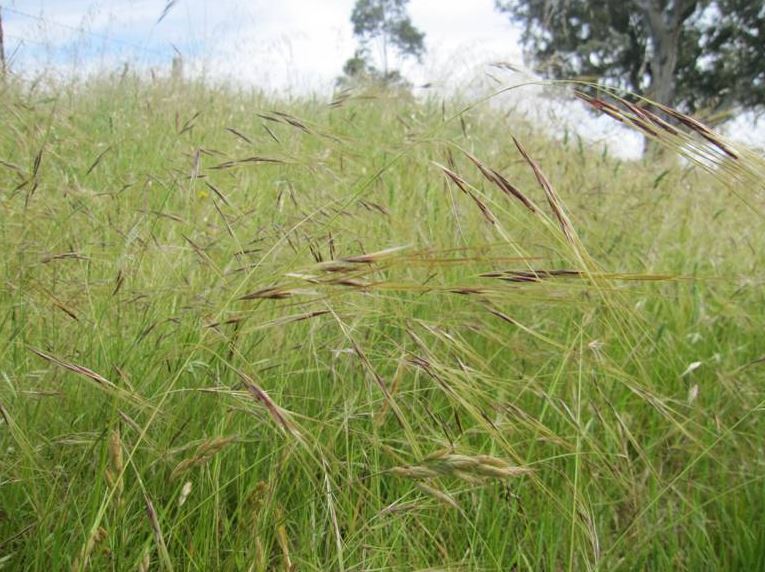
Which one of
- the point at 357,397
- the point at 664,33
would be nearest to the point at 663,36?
the point at 664,33

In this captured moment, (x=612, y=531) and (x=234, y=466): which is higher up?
(x=234, y=466)

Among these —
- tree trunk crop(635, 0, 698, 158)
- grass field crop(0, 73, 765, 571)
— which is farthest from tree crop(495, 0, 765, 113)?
grass field crop(0, 73, 765, 571)

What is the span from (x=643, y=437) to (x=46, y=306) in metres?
1.41

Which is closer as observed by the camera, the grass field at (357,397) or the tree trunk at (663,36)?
the grass field at (357,397)

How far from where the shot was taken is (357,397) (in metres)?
1.25

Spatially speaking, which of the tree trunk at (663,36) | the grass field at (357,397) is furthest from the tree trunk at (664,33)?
the grass field at (357,397)

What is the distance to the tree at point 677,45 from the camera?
1909cm

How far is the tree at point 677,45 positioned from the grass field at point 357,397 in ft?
61.4

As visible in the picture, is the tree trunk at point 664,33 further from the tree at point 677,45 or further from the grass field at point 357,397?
the grass field at point 357,397

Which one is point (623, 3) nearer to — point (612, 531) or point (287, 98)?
point (287, 98)

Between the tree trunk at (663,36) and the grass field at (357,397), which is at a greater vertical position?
the tree trunk at (663,36)

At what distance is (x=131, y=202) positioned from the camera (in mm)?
2299

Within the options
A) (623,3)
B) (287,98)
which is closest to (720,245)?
(287,98)

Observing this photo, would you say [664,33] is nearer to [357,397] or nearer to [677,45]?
[677,45]
